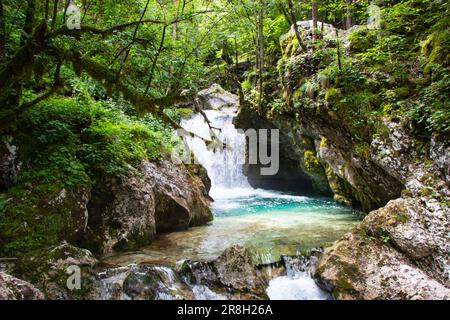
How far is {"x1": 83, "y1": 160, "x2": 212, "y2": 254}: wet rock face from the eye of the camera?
698 cm

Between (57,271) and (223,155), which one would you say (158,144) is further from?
(223,155)

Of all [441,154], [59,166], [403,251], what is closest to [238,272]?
[403,251]

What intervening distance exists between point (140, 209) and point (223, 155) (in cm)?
1165

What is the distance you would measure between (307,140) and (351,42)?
19.7 ft

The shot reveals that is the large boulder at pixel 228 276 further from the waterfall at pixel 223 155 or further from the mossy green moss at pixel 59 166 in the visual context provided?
the waterfall at pixel 223 155

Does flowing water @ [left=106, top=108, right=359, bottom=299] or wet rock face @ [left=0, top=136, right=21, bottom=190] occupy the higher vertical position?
wet rock face @ [left=0, top=136, right=21, bottom=190]

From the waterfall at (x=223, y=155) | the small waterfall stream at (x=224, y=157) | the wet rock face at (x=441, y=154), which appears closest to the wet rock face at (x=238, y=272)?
the wet rock face at (x=441, y=154)

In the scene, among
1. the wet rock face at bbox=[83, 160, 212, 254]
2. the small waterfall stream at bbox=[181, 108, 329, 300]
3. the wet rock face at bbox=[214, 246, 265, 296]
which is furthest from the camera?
the small waterfall stream at bbox=[181, 108, 329, 300]

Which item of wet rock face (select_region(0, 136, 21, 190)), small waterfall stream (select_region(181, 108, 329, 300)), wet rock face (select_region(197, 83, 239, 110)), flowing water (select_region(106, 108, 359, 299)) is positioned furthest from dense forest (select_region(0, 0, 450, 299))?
wet rock face (select_region(197, 83, 239, 110))

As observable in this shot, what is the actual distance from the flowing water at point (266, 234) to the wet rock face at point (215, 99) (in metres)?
6.91

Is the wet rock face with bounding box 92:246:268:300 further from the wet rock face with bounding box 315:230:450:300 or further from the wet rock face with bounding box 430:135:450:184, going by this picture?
the wet rock face with bounding box 430:135:450:184

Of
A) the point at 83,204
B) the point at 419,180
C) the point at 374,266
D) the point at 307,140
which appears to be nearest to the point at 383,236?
the point at 374,266

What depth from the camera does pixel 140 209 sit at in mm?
7582

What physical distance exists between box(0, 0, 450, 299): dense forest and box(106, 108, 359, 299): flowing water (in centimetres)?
37
